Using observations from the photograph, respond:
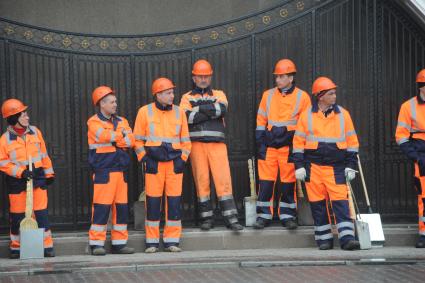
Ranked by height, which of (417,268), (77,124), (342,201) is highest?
(77,124)

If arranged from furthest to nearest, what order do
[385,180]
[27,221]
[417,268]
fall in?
1. [385,180]
2. [27,221]
3. [417,268]

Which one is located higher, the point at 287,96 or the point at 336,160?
the point at 287,96

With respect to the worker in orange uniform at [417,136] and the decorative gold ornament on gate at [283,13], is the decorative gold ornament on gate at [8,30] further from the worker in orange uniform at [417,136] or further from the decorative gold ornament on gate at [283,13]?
the worker in orange uniform at [417,136]

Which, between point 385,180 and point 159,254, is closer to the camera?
point 159,254

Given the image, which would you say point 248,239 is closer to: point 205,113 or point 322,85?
point 205,113

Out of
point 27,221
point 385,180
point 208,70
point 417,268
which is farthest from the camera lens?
point 385,180

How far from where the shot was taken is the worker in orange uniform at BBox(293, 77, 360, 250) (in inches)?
501

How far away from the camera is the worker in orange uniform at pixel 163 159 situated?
13.0 meters

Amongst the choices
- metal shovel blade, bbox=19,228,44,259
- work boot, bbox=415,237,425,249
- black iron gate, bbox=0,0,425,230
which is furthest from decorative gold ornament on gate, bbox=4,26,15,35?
work boot, bbox=415,237,425,249

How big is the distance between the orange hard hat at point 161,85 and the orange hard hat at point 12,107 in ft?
5.73

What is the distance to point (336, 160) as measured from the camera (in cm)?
1277

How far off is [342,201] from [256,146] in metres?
1.95

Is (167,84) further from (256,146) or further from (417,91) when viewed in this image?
(417,91)

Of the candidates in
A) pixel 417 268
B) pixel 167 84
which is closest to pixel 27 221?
pixel 167 84
